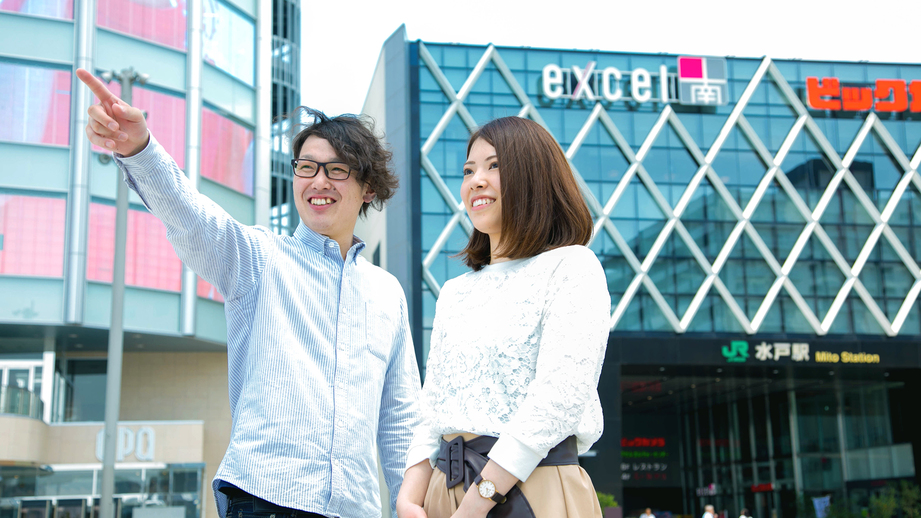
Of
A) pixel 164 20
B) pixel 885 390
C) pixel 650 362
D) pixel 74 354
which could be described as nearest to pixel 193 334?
pixel 74 354

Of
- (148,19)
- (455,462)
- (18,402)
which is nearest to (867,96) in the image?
(148,19)

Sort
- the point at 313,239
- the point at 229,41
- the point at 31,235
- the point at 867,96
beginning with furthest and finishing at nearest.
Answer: the point at 867,96, the point at 229,41, the point at 31,235, the point at 313,239

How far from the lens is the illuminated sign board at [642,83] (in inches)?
1125

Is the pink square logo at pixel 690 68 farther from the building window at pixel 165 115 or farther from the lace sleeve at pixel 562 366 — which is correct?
the lace sleeve at pixel 562 366

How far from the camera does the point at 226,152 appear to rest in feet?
68.9

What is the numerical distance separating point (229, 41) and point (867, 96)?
73.7 ft

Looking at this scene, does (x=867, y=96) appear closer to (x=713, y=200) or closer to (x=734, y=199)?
(x=734, y=199)

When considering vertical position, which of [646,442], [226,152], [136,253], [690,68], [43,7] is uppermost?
[690,68]

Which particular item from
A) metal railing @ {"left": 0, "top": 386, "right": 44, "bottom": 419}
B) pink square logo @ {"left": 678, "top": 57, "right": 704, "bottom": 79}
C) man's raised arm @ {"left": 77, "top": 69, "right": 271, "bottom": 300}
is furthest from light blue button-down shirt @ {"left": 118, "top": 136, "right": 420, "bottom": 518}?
pink square logo @ {"left": 678, "top": 57, "right": 704, "bottom": 79}

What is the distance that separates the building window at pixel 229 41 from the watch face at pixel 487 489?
67.9 feet

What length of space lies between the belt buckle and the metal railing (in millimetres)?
18566

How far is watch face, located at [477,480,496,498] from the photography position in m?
2.08

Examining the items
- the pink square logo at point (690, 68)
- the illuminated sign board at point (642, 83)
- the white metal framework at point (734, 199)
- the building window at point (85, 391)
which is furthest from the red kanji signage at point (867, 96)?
the building window at point (85, 391)

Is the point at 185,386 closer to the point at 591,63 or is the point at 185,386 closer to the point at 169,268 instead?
the point at 169,268
